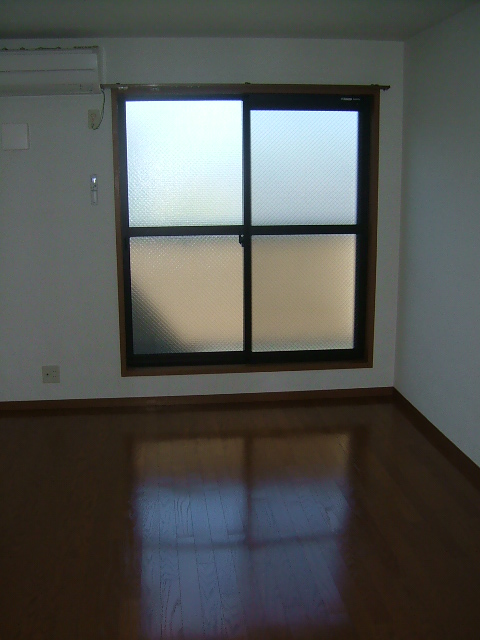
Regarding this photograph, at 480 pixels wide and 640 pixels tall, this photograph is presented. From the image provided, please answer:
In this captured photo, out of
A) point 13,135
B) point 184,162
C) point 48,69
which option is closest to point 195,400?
point 184,162

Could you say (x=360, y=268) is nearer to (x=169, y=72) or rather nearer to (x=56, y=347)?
(x=169, y=72)

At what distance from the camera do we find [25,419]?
4367mm

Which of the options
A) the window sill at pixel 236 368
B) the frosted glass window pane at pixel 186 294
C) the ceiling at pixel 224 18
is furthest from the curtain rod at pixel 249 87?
the window sill at pixel 236 368

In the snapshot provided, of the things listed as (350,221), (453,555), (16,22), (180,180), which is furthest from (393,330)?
(16,22)

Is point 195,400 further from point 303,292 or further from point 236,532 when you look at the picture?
point 236,532

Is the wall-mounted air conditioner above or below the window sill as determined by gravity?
above

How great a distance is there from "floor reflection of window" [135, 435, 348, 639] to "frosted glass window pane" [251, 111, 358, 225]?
5.15 feet

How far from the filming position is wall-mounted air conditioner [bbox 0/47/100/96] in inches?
158

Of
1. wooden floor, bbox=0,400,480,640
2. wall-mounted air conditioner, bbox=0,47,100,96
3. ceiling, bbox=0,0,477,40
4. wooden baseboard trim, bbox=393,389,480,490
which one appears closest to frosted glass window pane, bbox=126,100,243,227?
wall-mounted air conditioner, bbox=0,47,100,96

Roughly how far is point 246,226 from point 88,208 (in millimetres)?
1058

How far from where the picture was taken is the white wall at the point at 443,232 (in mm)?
3494

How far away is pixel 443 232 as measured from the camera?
12.8 feet

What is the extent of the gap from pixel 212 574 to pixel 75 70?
3.04m

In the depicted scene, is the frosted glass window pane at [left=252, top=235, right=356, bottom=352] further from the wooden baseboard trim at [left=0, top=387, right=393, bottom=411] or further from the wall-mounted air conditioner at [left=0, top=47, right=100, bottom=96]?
the wall-mounted air conditioner at [left=0, top=47, right=100, bottom=96]
